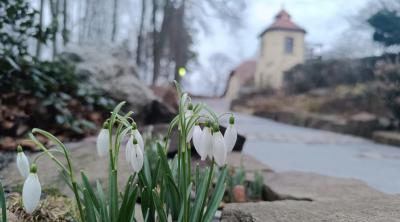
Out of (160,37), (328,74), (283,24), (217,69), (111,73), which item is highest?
(283,24)

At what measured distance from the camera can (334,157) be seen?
3896mm

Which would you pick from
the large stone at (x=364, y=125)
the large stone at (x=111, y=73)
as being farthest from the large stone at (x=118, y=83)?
the large stone at (x=364, y=125)

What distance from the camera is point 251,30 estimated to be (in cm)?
1182

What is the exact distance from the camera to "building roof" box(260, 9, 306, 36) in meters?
17.8

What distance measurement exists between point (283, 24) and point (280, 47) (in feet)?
4.28

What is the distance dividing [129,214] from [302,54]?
1782cm

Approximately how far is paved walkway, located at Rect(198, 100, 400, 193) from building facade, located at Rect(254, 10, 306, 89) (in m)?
12.0

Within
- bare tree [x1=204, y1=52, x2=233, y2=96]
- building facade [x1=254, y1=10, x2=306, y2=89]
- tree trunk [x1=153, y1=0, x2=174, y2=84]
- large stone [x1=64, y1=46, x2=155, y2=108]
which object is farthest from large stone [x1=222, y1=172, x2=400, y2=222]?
bare tree [x1=204, y1=52, x2=233, y2=96]

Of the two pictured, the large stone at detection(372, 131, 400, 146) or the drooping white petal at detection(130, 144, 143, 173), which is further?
the large stone at detection(372, 131, 400, 146)

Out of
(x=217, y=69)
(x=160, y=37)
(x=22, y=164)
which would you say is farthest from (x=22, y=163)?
(x=217, y=69)

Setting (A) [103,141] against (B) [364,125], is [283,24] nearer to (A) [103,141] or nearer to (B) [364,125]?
(B) [364,125]

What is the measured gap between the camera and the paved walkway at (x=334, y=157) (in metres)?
2.98

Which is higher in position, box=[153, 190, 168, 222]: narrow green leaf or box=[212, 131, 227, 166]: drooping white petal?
box=[212, 131, 227, 166]: drooping white petal

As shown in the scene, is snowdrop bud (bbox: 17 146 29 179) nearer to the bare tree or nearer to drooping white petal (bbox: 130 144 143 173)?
drooping white petal (bbox: 130 144 143 173)
